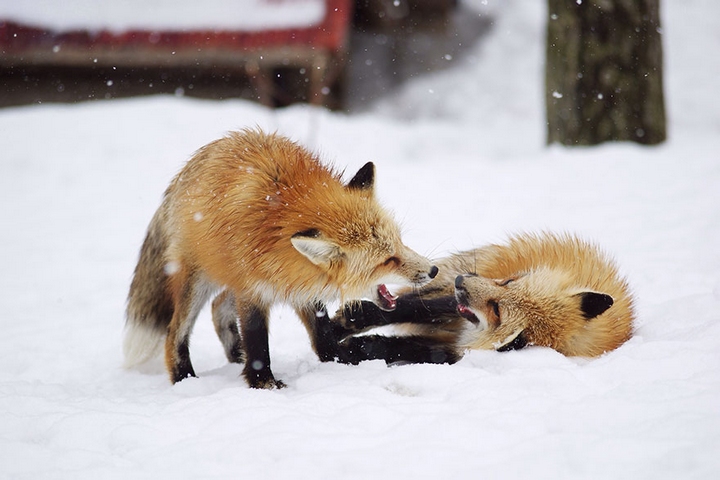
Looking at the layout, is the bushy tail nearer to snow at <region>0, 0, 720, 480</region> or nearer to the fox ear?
snow at <region>0, 0, 720, 480</region>

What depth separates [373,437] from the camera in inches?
101

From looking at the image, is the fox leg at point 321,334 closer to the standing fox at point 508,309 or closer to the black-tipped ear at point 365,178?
the standing fox at point 508,309

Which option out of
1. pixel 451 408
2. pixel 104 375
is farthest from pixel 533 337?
pixel 104 375

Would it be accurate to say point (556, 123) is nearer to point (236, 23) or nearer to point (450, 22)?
point (236, 23)

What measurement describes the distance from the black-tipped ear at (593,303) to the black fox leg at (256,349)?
66.9 inches

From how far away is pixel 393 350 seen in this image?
409 centimetres

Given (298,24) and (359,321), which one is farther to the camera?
(298,24)

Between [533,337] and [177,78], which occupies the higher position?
[177,78]

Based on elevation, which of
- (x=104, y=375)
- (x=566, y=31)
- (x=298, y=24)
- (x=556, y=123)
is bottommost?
(x=104, y=375)

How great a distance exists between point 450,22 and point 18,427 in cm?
1261

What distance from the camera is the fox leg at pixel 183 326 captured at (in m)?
3.72

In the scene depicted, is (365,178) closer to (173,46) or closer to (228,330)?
(228,330)

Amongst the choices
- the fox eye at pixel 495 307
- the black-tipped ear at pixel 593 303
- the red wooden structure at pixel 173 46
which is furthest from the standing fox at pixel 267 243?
the red wooden structure at pixel 173 46

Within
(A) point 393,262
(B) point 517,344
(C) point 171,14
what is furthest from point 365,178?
(C) point 171,14
